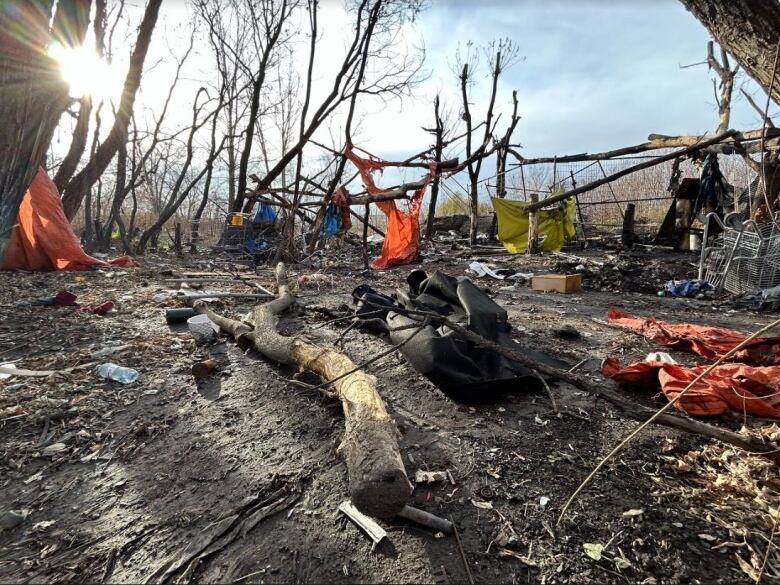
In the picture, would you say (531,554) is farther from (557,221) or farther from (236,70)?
(236,70)

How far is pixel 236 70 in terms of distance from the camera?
12.3m

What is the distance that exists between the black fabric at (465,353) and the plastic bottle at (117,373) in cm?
155

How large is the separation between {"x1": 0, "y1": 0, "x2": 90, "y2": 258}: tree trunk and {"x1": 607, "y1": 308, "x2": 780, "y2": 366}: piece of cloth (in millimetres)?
4832

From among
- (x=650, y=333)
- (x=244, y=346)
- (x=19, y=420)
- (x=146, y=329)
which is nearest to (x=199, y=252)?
(x=146, y=329)

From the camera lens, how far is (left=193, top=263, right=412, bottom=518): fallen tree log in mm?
1255

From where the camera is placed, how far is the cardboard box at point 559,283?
5406 millimetres

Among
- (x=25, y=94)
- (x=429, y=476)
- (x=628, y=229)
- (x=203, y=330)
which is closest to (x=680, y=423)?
(x=429, y=476)

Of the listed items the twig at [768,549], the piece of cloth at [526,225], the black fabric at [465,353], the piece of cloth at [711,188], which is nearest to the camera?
the twig at [768,549]

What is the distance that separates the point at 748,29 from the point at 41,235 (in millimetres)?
Result: 7943

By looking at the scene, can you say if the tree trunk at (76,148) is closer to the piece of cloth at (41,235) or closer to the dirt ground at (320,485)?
the piece of cloth at (41,235)

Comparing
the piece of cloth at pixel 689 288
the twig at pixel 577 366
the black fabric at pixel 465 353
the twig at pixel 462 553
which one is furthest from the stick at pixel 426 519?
the piece of cloth at pixel 689 288

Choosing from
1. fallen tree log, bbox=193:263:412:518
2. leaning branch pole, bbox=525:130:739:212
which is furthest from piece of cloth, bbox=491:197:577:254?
fallen tree log, bbox=193:263:412:518

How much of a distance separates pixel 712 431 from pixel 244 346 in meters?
2.84

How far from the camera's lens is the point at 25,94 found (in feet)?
8.61
